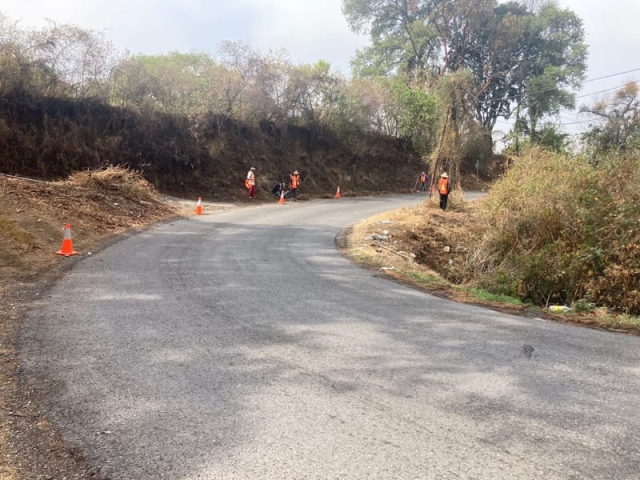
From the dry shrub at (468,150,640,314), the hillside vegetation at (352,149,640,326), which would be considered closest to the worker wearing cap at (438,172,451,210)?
the hillside vegetation at (352,149,640,326)

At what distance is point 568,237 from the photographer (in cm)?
1084

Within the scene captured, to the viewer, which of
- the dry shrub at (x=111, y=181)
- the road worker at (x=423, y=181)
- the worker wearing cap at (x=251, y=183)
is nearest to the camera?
the dry shrub at (x=111, y=181)

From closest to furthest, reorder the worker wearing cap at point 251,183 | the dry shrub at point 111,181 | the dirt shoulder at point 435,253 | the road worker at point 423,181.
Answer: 1. the dirt shoulder at point 435,253
2. the dry shrub at point 111,181
3. the worker wearing cap at point 251,183
4. the road worker at point 423,181

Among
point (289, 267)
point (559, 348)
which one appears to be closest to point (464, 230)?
point (289, 267)

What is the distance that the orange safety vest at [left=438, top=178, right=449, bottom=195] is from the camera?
17281 mm

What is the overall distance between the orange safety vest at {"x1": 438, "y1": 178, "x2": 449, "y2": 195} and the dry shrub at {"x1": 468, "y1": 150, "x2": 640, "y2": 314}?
3.67 m

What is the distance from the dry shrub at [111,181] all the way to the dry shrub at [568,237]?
479 inches

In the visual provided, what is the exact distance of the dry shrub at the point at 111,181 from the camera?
1611 cm

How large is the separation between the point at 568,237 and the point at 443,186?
6.96m

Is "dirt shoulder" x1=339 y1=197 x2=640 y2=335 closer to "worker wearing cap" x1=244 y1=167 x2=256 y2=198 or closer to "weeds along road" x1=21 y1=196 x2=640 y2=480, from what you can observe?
"weeds along road" x1=21 y1=196 x2=640 y2=480

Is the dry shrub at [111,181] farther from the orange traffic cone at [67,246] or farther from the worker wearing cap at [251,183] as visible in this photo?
the orange traffic cone at [67,246]

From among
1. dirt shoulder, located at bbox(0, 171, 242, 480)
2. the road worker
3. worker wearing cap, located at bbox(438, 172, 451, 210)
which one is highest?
the road worker

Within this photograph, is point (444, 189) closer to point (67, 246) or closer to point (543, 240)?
point (543, 240)

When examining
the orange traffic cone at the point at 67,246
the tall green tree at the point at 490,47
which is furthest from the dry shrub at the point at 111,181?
the tall green tree at the point at 490,47
